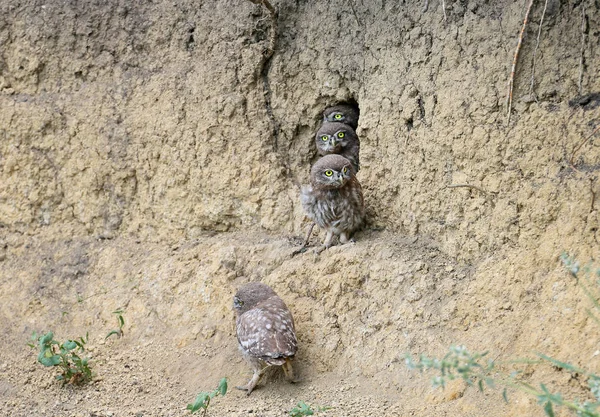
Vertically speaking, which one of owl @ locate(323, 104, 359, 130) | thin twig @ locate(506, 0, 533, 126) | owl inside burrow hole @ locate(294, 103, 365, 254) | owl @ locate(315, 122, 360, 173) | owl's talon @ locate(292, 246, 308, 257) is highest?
thin twig @ locate(506, 0, 533, 126)

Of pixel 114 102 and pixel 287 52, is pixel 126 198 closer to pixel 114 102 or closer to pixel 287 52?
pixel 114 102

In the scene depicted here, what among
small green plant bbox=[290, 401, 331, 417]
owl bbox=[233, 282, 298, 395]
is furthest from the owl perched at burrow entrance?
small green plant bbox=[290, 401, 331, 417]

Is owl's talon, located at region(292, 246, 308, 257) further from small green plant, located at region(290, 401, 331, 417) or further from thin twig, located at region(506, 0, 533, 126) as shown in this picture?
thin twig, located at region(506, 0, 533, 126)

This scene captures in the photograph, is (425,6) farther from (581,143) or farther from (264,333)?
(264,333)

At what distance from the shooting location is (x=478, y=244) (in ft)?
18.3

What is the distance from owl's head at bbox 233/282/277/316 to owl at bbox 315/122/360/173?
1.37 m

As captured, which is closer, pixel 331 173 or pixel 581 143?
pixel 581 143

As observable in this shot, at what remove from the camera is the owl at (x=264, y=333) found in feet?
18.0

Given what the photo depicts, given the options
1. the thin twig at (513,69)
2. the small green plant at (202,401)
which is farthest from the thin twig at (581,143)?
the small green plant at (202,401)

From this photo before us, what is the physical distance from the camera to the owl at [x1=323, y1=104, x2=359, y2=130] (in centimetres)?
680

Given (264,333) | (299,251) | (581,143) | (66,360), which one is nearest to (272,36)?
(299,251)

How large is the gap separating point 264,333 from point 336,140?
1.89m

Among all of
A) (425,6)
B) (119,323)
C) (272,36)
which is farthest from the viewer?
(272,36)

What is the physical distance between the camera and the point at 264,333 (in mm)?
5566
